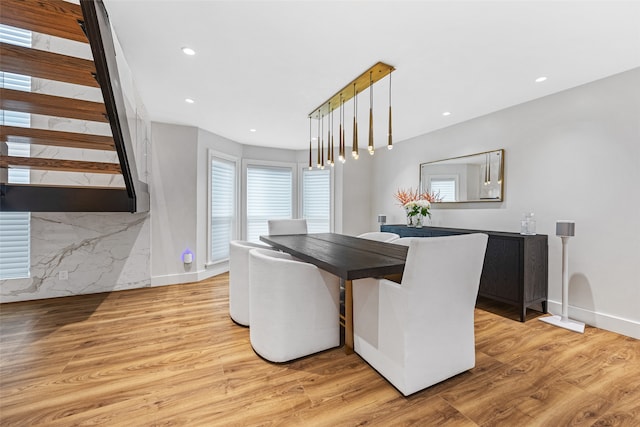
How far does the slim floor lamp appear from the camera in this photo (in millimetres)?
2732

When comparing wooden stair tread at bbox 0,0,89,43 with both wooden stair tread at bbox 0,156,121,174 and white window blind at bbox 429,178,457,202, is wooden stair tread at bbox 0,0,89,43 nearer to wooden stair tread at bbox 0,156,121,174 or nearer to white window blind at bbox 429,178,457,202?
wooden stair tread at bbox 0,156,121,174

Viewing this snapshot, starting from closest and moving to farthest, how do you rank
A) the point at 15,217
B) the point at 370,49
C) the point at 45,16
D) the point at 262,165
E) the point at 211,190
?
1. the point at 45,16
2. the point at 370,49
3. the point at 15,217
4. the point at 211,190
5. the point at 262,165

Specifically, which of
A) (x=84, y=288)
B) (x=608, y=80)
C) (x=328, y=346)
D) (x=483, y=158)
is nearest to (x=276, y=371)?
(x=328, y=346)

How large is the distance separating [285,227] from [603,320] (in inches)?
146

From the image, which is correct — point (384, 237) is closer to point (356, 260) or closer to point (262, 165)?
point (356, 260)

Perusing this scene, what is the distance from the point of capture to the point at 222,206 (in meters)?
5.05

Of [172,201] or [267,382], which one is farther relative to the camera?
[172,201]

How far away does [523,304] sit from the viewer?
289 centimetres

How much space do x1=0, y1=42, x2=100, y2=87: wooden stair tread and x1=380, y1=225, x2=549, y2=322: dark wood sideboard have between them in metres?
3.96

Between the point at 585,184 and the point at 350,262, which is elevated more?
the point at 585,184

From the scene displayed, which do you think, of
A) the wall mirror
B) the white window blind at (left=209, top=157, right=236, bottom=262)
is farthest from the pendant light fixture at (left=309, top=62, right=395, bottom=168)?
the white window blind at (left=209, top=157, right=236, bottom=262)

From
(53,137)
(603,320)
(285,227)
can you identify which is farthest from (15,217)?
(603,320)

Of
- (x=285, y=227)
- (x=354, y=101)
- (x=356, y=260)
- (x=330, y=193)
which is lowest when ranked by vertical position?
(x=356, y=260)

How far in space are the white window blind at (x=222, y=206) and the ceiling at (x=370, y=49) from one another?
155 centimetres
